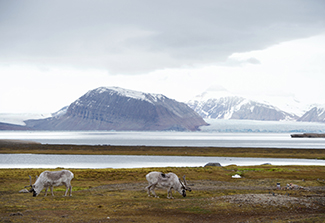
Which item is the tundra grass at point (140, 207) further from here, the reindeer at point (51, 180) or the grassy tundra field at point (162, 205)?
the reindeer at point (51, 180)

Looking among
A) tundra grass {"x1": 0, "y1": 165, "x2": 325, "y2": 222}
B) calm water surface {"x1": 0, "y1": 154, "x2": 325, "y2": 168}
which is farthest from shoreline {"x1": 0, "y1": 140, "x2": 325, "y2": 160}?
tundra grass {"x1": 0, "y1": 165, "x2": 325, "y2": 222}

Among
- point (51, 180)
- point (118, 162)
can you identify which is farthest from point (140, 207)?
point (118, 162)

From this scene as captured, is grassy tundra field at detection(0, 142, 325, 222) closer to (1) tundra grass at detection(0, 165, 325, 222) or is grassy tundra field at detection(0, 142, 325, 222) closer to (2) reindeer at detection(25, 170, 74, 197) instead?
(1) tundra grass at detection(0, 165, 325, 222)

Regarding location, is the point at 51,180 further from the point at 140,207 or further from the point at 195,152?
the point at 195,152

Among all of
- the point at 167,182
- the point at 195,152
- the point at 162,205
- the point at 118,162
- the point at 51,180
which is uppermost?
the point at 51,180

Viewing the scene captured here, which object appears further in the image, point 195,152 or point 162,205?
point 195,152

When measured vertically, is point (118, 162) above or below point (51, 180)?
below

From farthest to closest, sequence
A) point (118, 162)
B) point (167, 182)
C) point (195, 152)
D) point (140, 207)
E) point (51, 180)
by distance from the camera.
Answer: point (195, 152) < point (118, 162) < point (167, 182) < point (51, 180) < point (140, 207)

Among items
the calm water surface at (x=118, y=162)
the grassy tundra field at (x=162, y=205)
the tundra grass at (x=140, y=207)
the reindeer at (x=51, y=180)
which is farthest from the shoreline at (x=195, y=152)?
the reindeer at (x=51, y=180)

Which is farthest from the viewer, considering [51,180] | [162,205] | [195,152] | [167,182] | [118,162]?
[195,152]

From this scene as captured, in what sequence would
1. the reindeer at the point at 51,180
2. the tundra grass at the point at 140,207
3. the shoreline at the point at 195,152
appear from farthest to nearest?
the shoreline at the point at 195,152, the reindeer at the point at 51,180, the tundra grass at the point at 140,207

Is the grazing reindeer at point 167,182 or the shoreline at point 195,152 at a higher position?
the grazing reindeer at point 167,182

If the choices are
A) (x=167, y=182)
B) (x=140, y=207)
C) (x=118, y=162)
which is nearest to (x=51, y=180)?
(x=140, y=207)

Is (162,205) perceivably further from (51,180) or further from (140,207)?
(51,180)
